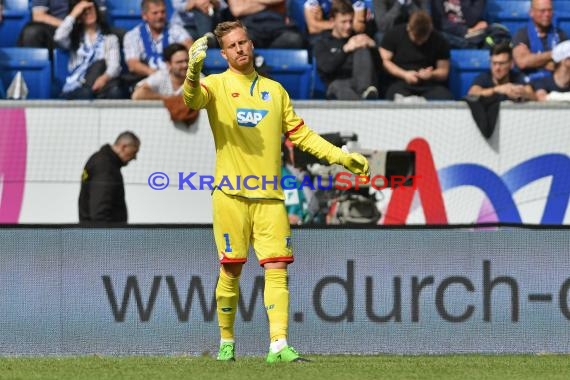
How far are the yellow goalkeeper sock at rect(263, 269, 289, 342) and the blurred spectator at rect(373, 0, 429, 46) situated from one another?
632cm

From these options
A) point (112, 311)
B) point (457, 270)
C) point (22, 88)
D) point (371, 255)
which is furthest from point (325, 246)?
point (22, 88)

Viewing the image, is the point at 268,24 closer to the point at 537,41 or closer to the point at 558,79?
the point at 537,41

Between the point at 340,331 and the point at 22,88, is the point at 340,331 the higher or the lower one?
the lower one

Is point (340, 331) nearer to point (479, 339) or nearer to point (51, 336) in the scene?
point (479, 339)

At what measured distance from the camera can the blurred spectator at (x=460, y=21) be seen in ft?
47.8

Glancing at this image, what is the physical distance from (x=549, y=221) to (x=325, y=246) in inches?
137

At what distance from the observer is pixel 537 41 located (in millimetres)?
14328

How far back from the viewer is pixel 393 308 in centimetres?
998

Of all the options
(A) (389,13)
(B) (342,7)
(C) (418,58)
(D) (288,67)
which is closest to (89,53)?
(D) (288,67)

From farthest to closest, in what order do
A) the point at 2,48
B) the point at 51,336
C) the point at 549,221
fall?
1. the point at 2,48
2. the point at 549,221
3. the point at 51,336

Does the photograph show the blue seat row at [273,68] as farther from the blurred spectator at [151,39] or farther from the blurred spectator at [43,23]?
the blurred spectator at [151,39]

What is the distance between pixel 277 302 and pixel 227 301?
0.47 meters

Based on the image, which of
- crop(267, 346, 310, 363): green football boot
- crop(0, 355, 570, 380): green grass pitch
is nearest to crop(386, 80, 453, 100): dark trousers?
crop(0, 355, 570, 380): green grass pitch

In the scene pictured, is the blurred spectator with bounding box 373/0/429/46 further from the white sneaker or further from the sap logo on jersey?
the sap logo on jersey
